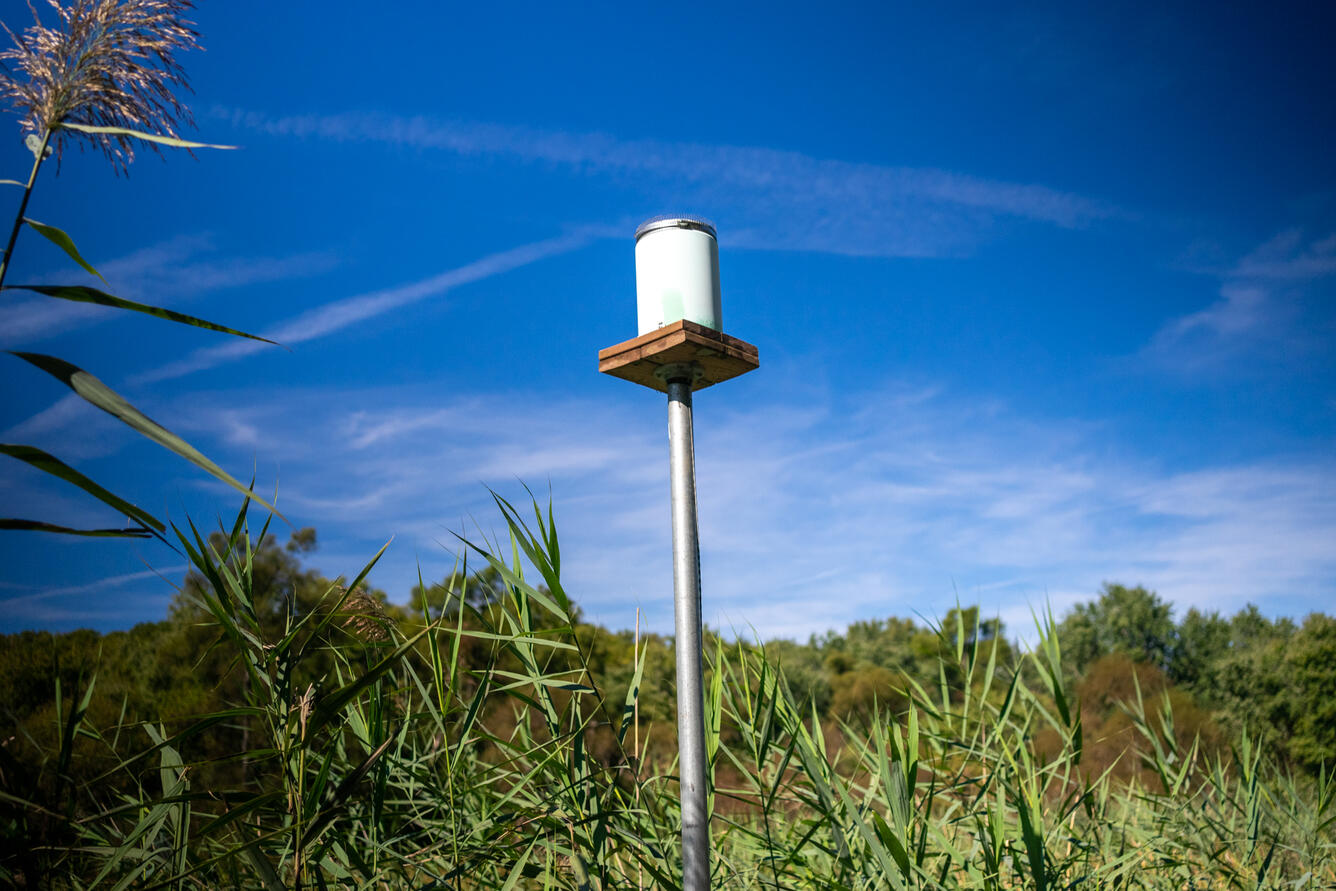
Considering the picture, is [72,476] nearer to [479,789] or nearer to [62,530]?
[62,530]

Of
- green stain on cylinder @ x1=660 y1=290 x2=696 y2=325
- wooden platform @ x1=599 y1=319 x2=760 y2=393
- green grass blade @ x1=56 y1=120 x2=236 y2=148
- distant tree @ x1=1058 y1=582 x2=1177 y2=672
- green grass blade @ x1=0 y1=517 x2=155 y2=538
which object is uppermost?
distant tree @ x1=1058 y1=582 x2=1177 y2=672

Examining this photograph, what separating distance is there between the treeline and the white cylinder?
0.84m

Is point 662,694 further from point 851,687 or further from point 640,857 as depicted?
point 640,857

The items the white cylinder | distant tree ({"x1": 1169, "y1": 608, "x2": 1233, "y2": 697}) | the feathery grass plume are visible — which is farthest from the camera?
distant tree ({"x1": 1169, "y1": 608, "x2": 1233, "y2": 697})

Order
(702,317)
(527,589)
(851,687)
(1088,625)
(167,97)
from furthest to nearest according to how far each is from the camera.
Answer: (1088,625), (851,687), (702,317), (527,589), (167,97)

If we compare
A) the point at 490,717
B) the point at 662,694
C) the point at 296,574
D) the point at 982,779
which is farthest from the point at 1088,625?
the point at 982,779

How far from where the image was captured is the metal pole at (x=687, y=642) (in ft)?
6.55

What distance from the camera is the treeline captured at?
2670mm

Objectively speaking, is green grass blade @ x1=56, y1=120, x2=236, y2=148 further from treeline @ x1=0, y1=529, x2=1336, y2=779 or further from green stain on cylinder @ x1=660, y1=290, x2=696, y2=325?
green stain on cylinder @ x1=660, y1=290, x2=696, y2=325

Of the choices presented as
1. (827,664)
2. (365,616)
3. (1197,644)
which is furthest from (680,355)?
(1197,644)

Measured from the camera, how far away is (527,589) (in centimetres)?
189

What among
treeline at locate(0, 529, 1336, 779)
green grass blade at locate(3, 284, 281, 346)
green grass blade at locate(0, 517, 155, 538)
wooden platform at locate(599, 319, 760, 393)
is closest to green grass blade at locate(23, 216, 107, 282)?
green grass blade at locate(3, 284, 281, 346)

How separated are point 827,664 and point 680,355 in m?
18.3

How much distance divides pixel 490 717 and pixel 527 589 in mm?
8631
